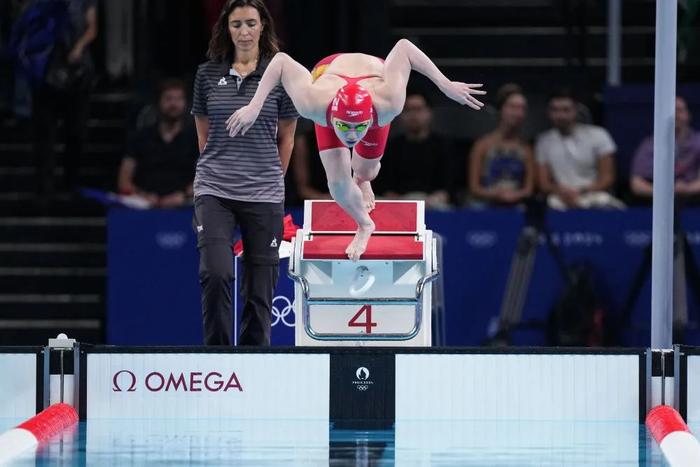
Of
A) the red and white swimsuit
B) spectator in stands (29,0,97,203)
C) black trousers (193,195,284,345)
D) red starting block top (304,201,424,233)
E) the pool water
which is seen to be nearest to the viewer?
the pool water

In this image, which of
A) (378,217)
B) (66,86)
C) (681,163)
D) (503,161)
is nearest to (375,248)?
A: (378,217)

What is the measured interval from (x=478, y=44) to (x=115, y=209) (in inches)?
133

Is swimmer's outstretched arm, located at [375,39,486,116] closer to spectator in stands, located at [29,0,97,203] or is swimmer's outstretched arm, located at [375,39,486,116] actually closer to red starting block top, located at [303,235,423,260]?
red starting block top, located at [303,235,423,260]

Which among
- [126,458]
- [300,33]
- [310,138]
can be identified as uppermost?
[300,33]

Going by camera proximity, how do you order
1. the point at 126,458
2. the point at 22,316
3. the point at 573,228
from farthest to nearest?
the point at 22,316
the point at 573,228
the point at 126,458

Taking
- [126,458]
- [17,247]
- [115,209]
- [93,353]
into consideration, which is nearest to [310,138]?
[115,209]

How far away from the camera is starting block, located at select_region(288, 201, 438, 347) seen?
7.02 metres

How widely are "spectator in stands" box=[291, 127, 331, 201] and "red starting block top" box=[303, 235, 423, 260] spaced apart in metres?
2.94

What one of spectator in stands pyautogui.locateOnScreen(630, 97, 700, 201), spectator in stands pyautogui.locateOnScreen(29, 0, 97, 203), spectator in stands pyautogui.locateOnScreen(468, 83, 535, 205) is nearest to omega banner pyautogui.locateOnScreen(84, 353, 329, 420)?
spectator in stands pyautogui.locateOnScreen(468, 83, 535, 205)

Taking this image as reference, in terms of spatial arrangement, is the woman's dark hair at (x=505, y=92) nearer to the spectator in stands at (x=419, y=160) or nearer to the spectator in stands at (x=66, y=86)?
the spectator in stands at (x=419, y=160)

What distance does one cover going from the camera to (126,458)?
5641mm

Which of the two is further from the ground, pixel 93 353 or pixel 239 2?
pixel 239 2

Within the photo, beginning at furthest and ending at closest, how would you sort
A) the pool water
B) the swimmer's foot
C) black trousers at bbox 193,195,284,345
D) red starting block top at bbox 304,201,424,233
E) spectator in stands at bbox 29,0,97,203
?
spectator in stands at bbox 29,0,97,203 → red starting block top at bbox 304,201,424,233 → the swimmer's foot → black trousers at bbox 193,195,284,345 → the pool water

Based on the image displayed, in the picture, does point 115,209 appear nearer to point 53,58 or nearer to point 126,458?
point 53,58
